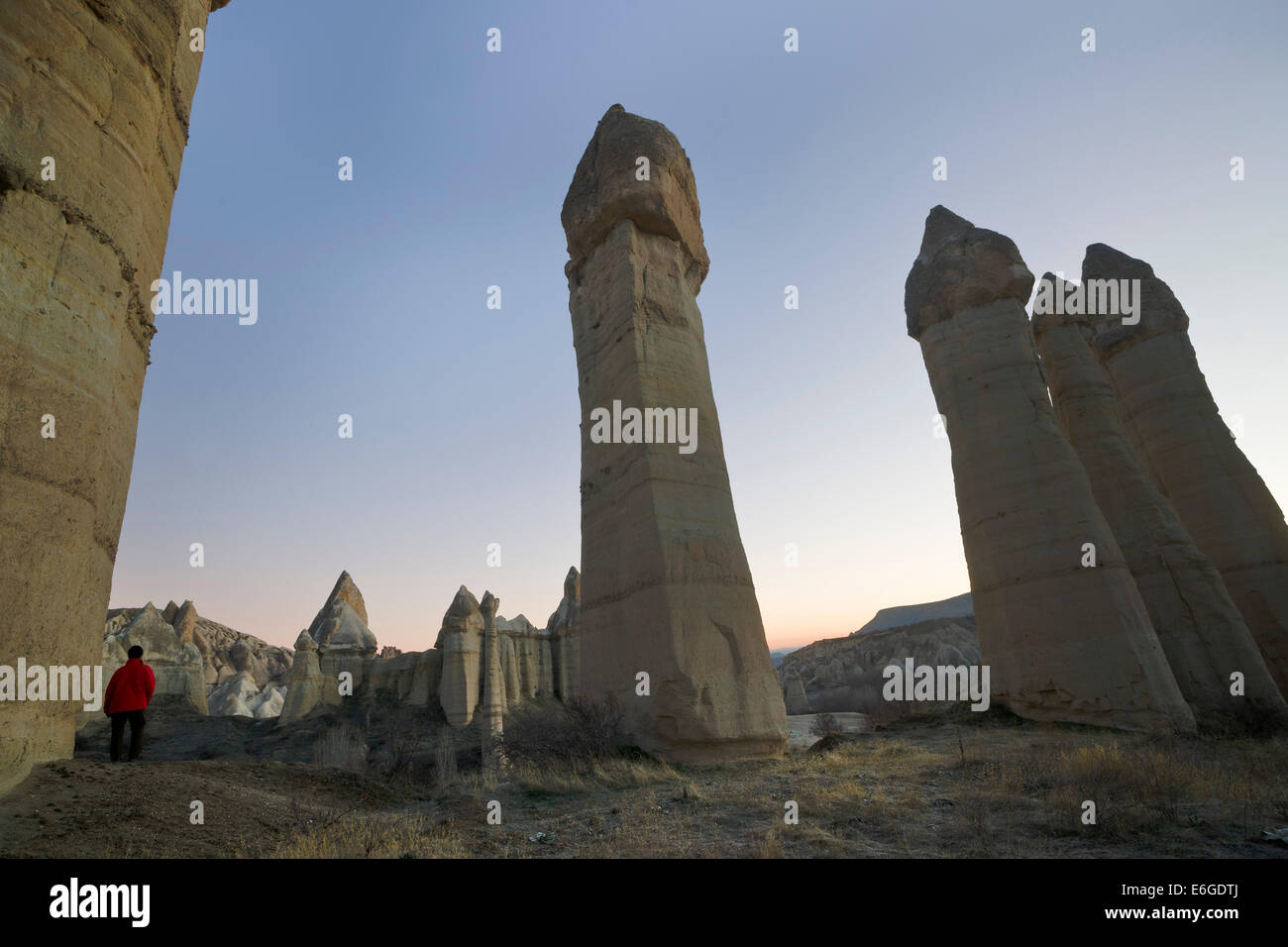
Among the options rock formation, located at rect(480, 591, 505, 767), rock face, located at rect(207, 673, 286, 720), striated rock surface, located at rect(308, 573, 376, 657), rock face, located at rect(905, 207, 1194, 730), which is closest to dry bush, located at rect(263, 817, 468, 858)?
rock face, located at rect(905, 207, 1194, 730)

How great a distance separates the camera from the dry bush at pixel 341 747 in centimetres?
1648

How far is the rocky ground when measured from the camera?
3730 mm

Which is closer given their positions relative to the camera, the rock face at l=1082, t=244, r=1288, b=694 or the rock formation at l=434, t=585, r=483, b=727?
the rock face at l=1082, t=244, r=1288, b=694

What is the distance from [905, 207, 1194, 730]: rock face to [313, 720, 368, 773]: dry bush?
1447 centimetres

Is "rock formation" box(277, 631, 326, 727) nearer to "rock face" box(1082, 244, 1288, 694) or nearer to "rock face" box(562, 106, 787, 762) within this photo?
"rock face" box(562, 106, 787, 762)

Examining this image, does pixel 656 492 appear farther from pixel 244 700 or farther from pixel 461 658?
pixel 244 700

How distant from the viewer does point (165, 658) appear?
883 inches

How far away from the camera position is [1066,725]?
11.4 metres

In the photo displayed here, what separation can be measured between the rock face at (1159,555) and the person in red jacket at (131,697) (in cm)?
1548

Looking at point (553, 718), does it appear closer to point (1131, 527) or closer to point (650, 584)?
point (650, 584)

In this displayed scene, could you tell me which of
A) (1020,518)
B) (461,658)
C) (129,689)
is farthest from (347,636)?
(1020,518)

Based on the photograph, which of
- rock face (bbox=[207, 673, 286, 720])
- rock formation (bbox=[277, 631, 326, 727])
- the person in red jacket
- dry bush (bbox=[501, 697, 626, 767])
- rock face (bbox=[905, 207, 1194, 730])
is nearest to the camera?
the person in red jacket

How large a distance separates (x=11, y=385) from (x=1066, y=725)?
14299mm
